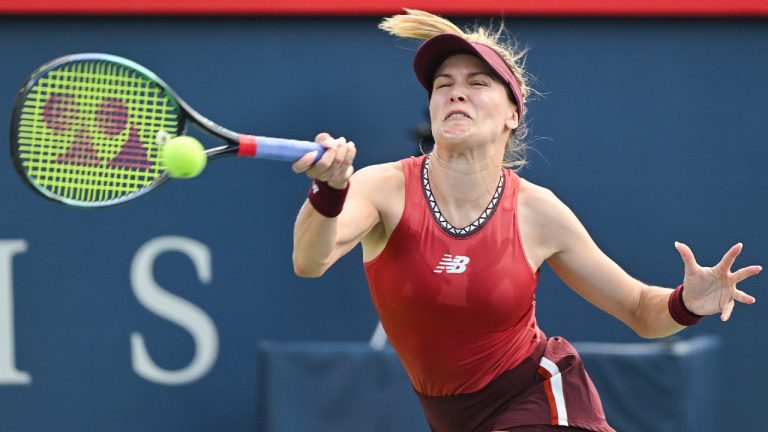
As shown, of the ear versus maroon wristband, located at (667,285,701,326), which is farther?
the ear

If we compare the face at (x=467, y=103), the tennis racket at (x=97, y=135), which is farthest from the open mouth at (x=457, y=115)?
the tennis racket at (x=97, y=135)

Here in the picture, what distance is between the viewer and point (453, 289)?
11.0 ft

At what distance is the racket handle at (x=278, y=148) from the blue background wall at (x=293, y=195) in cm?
196

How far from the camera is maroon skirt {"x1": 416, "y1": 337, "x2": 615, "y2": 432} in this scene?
137 inches

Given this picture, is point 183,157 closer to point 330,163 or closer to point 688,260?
point 330,163

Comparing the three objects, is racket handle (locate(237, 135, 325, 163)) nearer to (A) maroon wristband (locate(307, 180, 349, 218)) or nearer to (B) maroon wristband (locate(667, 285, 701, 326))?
(A) maroon wristband (locate(307, 180, 349, 218))

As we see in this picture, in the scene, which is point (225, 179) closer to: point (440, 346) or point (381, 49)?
point (381, 49)

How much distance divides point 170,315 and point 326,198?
2.08m

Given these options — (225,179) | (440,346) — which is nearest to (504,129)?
(440,346)

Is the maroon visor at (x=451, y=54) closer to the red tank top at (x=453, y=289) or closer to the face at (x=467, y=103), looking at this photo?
the face at (x=467, y=103)

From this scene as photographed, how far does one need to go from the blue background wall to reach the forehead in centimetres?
139

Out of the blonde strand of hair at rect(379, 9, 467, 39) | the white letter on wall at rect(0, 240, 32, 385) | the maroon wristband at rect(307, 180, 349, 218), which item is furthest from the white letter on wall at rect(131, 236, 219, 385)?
the maroon wristband at rect(307, 180, 349, 218)

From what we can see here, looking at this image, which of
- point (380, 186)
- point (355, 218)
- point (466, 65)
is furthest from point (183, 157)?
point (466, 65)

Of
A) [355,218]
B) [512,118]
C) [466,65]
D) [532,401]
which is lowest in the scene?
[532,401]
